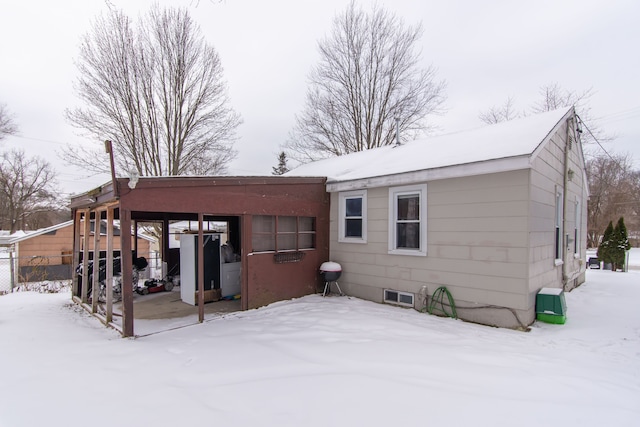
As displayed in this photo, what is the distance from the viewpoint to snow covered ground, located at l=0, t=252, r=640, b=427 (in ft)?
8.13

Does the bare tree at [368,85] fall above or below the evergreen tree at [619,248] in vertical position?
above

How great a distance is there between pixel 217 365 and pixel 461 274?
159 inches

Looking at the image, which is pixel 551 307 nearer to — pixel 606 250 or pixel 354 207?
pixel 354 207

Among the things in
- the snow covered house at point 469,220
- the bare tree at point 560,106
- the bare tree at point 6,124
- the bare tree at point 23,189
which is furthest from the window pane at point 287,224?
the bare tree at point 23,189

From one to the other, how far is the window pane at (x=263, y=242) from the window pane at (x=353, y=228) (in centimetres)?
170

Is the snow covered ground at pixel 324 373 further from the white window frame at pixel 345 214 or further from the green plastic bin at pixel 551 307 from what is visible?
the white window frame at pixel 345 214

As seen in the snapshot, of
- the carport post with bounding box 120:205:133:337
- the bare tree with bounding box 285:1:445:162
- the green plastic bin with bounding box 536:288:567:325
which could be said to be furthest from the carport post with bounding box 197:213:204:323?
the bare tree with bounding box 285:1:445:162

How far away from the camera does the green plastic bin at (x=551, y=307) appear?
192 inches

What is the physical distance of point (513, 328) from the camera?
15.7ft

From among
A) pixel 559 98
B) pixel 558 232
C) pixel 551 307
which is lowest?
pixel 551 307

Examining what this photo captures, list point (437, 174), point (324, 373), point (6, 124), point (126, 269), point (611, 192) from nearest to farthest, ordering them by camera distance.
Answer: point (324, 373) < point (126, 269) < point (437, 174) < point (6, 124) < point (611, 192)

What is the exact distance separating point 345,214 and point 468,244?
8.86ft

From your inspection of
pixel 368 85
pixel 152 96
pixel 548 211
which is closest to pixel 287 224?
pixel 548 211

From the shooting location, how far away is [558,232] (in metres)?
6.59
